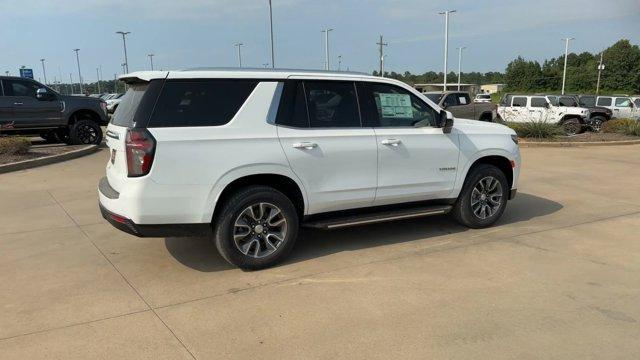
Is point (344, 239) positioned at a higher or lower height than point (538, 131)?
lower

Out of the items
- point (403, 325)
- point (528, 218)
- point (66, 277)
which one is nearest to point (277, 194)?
point (403, 325)

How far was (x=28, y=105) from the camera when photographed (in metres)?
13.0

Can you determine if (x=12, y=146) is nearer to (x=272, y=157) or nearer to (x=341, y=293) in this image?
(x=272, y=157)

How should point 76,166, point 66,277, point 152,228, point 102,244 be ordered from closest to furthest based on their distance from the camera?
1. point 152,228
2. point 66,277
3. point 102,244
4. point 76,166

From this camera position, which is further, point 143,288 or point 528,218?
point 528,218


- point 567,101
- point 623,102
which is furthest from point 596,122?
point 623,102

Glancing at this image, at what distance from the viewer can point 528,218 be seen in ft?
21.8

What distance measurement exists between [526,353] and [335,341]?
1242 millimetres

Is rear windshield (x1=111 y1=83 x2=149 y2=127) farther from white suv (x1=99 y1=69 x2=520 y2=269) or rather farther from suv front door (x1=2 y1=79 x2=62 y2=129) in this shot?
suv front door (x1=2 y1=79 x2=62 y2=129)

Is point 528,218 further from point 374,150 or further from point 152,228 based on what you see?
point 152,228

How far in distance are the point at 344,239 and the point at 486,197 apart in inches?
70.9

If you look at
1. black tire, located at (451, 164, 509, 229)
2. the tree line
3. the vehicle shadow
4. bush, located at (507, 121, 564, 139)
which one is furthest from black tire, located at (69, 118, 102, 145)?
the tree line

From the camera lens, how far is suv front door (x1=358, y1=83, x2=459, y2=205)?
5.29 metres

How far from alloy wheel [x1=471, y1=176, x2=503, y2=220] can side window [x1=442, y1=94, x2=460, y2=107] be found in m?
13.7
